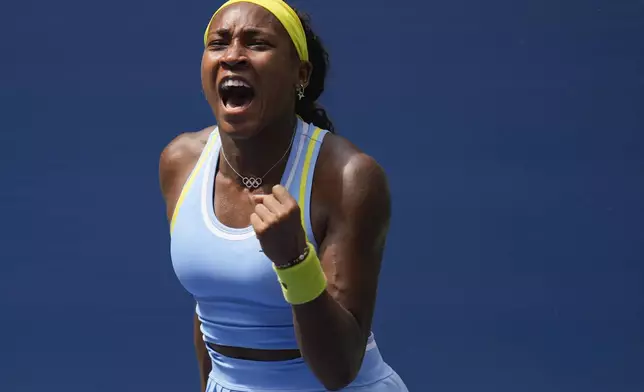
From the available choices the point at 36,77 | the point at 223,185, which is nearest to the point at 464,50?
the point at 36,77

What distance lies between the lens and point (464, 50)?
330 centimetres

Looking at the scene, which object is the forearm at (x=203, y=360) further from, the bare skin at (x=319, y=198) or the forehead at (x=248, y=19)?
the forehead at (x=248, y=19)

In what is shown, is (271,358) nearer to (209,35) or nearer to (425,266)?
(209,35)

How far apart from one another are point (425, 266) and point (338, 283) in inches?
56.6

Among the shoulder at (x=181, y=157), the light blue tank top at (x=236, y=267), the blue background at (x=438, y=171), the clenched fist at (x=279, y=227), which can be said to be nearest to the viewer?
the clenched fist at (x=279, y=227)

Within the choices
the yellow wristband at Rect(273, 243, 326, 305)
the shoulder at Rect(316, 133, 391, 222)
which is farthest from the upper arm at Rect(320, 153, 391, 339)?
the yellow wristband at Rect(273, 243, 326, 305)

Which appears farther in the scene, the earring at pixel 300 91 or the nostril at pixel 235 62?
the earring at pixel 300 91

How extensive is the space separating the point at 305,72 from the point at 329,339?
470mm

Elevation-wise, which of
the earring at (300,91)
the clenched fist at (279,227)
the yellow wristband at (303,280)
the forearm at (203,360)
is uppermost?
the earring at (300,91)

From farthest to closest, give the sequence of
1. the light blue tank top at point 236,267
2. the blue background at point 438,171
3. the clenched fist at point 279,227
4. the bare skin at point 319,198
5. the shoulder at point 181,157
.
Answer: the blue background at point 438,171 < the shoulder at point 181,157 < the light blue tank top at point 236,267 < the bare skin at point 319,198 < the clenched fist at point 279,227

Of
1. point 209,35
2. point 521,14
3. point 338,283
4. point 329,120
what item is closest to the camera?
point 338,283

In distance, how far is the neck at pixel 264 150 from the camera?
200 cm

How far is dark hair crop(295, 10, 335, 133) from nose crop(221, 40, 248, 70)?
0.18 meters

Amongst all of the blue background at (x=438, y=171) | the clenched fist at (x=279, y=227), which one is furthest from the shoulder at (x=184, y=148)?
the blue background at (x=438, y=171)
